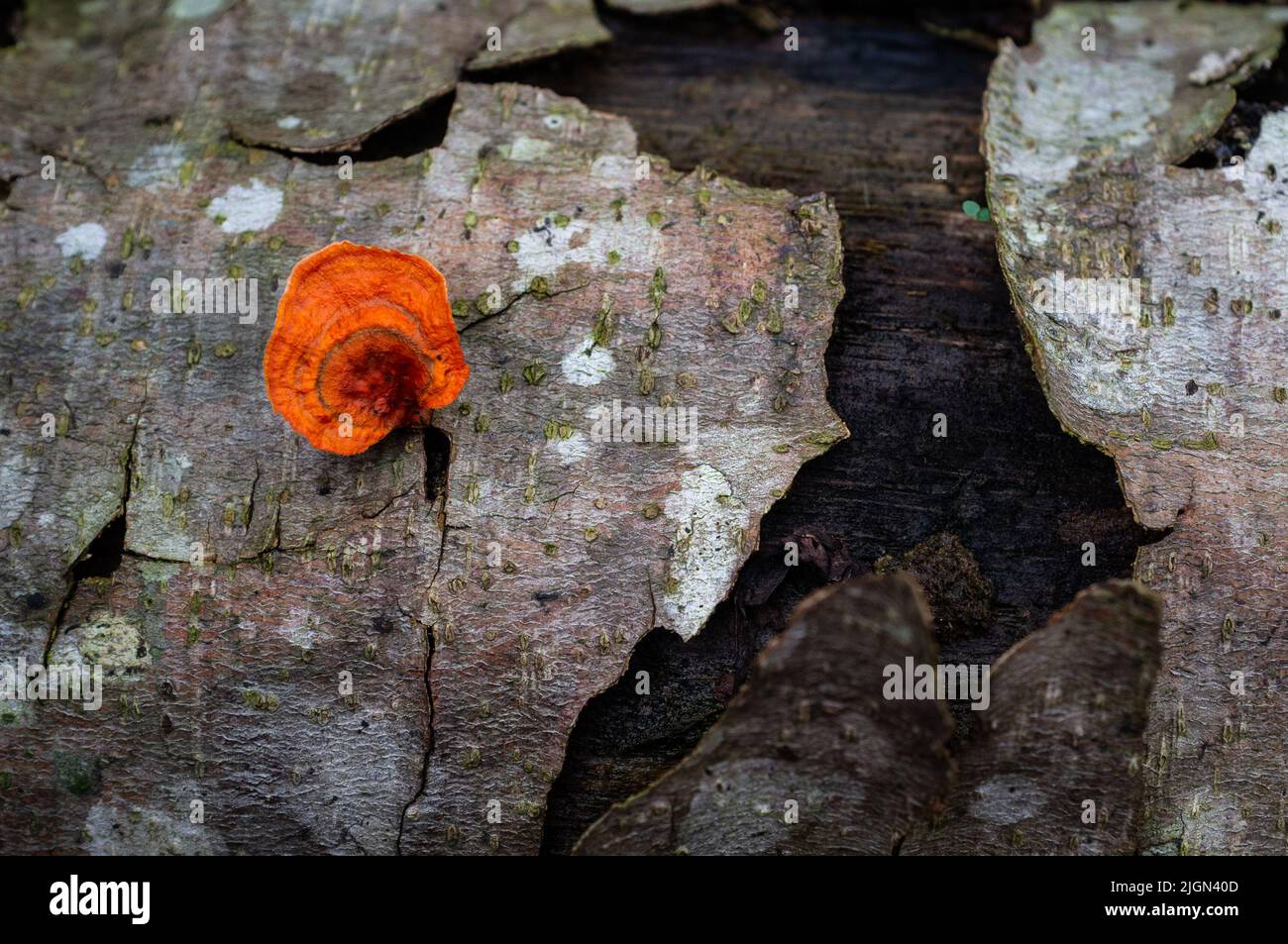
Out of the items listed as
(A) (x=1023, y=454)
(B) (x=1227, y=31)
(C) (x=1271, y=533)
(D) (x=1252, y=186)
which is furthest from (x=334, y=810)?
(B) (x=1227, y=31)

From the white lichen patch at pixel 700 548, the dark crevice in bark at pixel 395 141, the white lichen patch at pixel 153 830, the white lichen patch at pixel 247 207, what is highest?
the dark crevice in bark at pixel 395 141

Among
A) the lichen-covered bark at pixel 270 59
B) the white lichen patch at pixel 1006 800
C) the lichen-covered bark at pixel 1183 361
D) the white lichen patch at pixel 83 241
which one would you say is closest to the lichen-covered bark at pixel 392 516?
the white lichen patch at pixel 83 241

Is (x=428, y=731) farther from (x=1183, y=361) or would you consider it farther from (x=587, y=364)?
(x=1183, y=361)

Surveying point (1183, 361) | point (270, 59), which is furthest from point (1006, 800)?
point (270, 59)

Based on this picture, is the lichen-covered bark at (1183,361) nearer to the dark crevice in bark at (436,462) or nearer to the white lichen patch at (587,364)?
the white lichen patch at (587,364)

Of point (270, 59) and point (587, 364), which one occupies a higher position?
point (270, 59)

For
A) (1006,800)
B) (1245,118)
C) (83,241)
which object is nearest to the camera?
(1006,800)

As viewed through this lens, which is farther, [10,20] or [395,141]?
[10,20]

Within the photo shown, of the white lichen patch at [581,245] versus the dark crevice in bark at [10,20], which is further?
the dark crevice in bark at [10,20]
